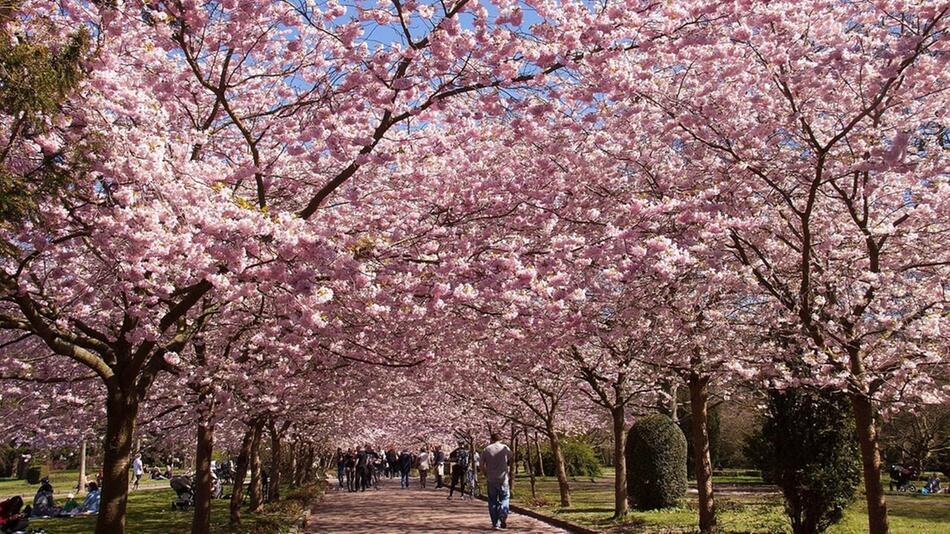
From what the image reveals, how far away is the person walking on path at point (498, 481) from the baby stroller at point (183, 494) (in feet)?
41.5

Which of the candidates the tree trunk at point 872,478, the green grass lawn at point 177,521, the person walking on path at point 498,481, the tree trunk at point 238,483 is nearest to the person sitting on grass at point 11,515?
the green grass lawn at point 177,521

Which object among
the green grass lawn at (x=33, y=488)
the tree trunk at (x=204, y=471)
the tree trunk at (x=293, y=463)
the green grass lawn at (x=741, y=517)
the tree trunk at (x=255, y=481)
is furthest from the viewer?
the green grass lawn at (x=33, y=488)

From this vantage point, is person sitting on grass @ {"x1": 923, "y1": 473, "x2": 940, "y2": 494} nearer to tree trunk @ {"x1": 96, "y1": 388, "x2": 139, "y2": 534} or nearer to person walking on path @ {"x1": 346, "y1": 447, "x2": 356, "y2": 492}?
person walking on path @ {"x1": 346, "y1": 447, "x2": 356, "y2": 492}

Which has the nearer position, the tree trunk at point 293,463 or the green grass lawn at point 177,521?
the green grass lawn at point 177,521

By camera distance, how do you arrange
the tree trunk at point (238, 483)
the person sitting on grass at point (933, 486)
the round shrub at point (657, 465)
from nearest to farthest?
the tree trunk at point (238, 483)
the round shrub at point (657, 465)
the person sitting on grass at point (933, 486)

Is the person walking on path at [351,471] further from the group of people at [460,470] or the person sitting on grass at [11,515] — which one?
the person sitting on grass at [11,515]

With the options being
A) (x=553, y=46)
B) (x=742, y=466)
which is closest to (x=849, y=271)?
(x=553, y=46)

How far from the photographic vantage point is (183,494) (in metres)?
25.3

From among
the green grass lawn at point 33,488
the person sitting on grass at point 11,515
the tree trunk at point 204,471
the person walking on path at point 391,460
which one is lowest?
the green grass lawn at point 33,488

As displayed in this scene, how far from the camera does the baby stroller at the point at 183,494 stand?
965 inches

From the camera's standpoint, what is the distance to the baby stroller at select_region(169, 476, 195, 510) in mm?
24500

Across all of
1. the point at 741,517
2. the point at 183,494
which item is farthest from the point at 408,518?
the point at 183,494

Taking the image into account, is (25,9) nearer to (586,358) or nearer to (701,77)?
(701,77)

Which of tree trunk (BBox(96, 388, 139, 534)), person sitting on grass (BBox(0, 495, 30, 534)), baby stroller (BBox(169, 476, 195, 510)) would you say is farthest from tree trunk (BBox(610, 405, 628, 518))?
baby stroller (BBox(169, 476, 195, 510))
